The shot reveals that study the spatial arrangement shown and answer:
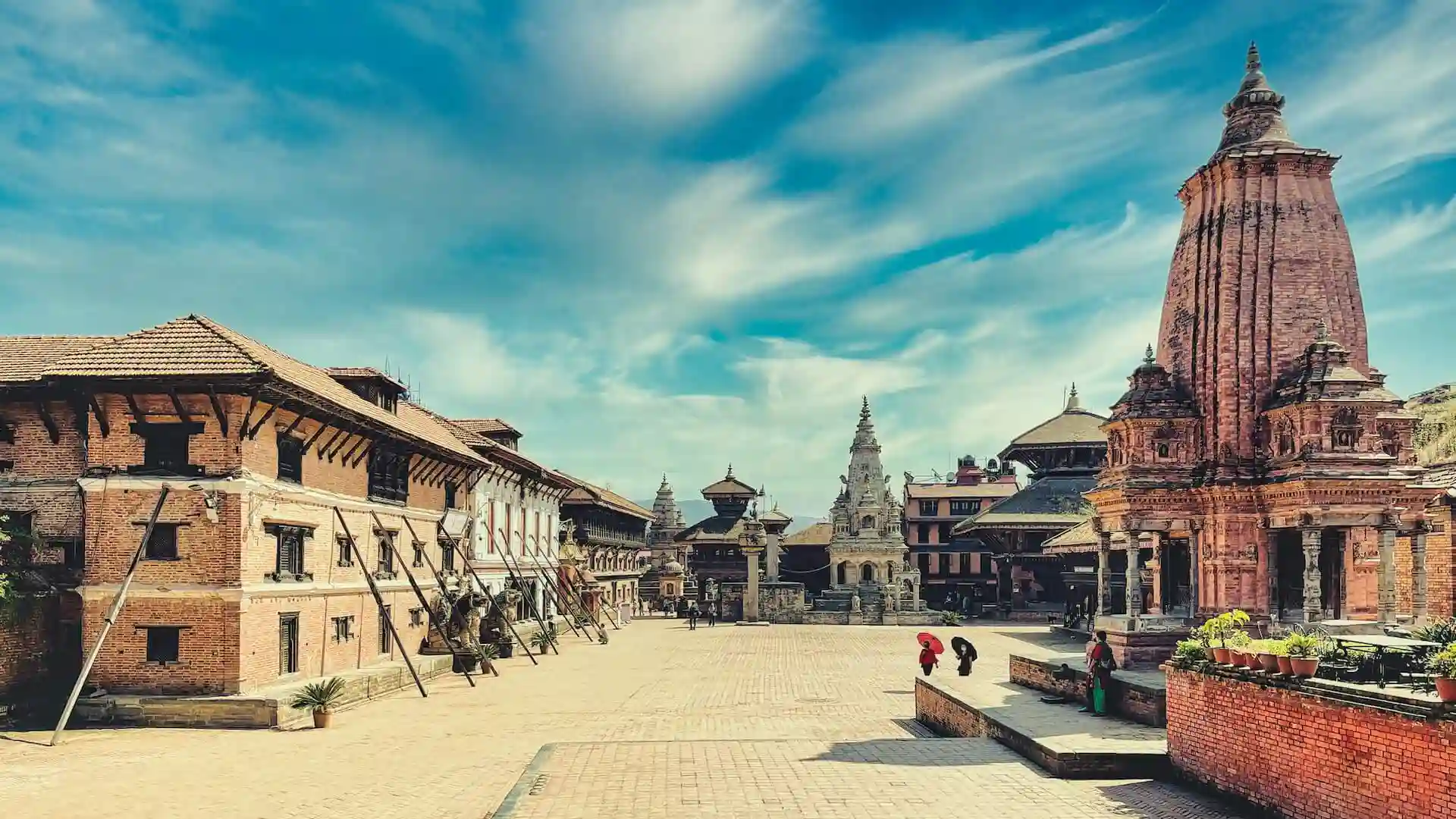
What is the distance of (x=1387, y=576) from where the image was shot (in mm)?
23578

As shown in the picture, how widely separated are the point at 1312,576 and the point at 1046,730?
8.75 metres

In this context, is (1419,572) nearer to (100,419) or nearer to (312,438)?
(312,438)

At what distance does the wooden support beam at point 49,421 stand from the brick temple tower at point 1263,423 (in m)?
24.3

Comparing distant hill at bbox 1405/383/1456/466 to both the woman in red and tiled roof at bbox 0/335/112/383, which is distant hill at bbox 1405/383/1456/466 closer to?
the woman in red

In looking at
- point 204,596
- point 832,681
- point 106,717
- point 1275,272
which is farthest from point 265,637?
point 1275,272

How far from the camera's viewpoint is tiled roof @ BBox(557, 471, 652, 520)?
209ft

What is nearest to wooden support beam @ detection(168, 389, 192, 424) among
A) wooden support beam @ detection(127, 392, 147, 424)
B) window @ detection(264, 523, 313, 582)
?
wooden support beam @ detection(127, 392, 147, 424)

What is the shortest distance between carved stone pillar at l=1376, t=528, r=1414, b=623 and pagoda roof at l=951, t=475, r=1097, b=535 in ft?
155

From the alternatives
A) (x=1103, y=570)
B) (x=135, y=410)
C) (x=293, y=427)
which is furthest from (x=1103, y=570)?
(x=135, y=410)

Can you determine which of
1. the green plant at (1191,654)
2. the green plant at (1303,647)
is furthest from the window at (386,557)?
the green plant at (1303,647)

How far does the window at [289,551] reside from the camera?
2512cm

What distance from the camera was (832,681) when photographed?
33.8 meters

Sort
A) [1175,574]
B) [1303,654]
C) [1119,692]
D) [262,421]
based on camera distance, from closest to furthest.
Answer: [1303,654], [1119,692], [262,421], [1175,574]

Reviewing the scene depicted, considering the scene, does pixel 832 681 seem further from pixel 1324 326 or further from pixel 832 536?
pixel 832 536
